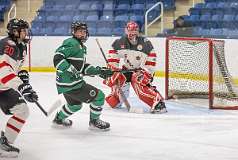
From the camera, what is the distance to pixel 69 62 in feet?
14.6

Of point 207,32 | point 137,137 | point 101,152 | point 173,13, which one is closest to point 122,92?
point 137,137

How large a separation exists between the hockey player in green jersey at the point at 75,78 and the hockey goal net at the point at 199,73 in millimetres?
1569

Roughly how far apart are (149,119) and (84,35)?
3.44 feet

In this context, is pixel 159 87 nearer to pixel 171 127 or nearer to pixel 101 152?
pixel 171 127

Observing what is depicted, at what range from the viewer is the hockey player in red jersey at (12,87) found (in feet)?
11.3

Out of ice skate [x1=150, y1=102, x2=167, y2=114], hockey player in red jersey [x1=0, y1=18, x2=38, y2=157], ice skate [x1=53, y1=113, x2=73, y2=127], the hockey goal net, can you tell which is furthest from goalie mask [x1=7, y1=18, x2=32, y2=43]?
the hockey goal net

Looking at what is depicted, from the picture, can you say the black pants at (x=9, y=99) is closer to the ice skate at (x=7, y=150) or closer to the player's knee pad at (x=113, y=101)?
the ice skate at (x=7, y=150)

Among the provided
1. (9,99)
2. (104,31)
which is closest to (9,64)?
(9,99)

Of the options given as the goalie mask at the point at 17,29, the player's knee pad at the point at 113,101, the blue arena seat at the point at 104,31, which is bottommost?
the player's knee pad at the point at 113,101

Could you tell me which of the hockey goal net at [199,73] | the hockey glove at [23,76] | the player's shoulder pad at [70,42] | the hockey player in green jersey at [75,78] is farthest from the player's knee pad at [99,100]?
the hockey goal net at [199,73]

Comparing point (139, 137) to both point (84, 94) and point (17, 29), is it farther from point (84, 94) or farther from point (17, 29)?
point (17, 29)

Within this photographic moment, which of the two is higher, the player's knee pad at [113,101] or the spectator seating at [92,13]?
the spectator seating at [92,13]

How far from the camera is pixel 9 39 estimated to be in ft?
11.6

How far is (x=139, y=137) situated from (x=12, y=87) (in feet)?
3.59
